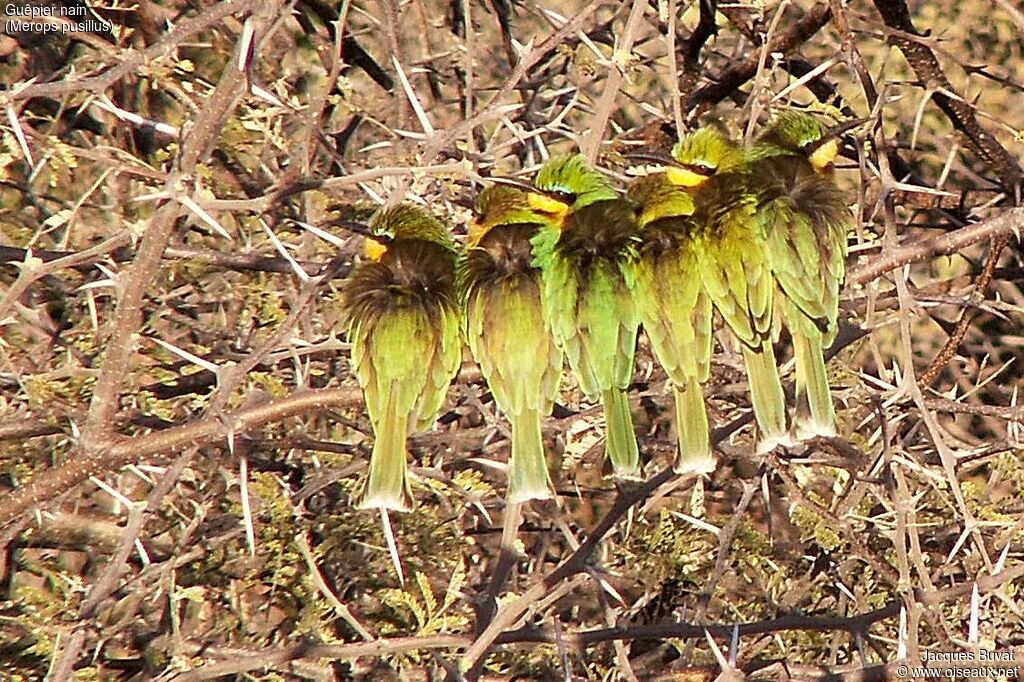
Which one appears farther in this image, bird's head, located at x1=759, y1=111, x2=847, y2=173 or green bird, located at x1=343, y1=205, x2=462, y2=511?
bird's head, located at x1=759, y1=111, x2=847, y2=173

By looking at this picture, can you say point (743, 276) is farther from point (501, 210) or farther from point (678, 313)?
point (501, 210)

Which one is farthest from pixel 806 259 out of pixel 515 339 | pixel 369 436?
pixel 369 436

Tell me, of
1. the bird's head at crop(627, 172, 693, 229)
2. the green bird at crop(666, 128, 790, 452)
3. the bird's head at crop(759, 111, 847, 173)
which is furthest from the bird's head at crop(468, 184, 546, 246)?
the bird's head at crop(759, 111, 847, 173)

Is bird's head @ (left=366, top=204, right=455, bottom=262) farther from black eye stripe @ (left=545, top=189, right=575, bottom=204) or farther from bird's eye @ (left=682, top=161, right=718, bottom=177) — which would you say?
bird's eye @ (left=682, top=161, right=718, bottom=177)

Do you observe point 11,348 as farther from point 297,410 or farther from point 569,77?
point 569,77

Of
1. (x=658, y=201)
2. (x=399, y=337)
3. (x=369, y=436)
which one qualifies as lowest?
(x=369, y=436)
